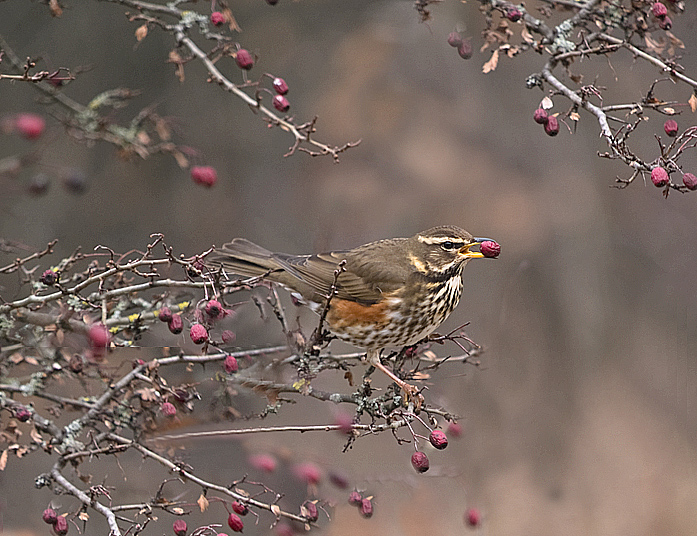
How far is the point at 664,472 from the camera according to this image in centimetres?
802

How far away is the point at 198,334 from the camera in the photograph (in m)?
2.52

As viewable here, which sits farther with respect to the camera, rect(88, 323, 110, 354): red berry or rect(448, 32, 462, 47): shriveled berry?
rect(448, 32, 462, 47): shriveled berry

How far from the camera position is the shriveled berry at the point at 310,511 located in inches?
112

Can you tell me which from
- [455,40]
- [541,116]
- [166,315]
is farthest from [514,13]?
[166,315]

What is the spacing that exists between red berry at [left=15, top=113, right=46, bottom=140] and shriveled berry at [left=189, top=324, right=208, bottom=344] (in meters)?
0.75

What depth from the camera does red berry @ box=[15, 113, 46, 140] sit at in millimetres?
2041

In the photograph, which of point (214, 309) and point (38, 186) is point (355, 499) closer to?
point (214, 309)

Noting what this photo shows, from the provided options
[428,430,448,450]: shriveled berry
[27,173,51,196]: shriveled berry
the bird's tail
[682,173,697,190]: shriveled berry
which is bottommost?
the bird's tail

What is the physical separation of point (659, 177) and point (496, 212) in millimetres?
5583

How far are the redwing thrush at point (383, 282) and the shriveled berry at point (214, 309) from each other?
4.33 feet

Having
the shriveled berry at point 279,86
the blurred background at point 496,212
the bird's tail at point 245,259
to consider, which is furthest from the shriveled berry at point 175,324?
the blurred background at point 496,212

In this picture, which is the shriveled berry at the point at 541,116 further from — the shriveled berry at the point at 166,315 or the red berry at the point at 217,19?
the shriveled berry at the point at 166,315

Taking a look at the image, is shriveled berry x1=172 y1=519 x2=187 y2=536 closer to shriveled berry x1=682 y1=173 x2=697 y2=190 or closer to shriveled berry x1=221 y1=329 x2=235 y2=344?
shriveled berry x1=221 y1=329 x2=235 y2=344

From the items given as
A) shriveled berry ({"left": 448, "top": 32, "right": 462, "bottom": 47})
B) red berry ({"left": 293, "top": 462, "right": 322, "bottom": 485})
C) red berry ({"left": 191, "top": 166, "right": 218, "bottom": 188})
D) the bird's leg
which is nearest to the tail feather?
the bird's leg
